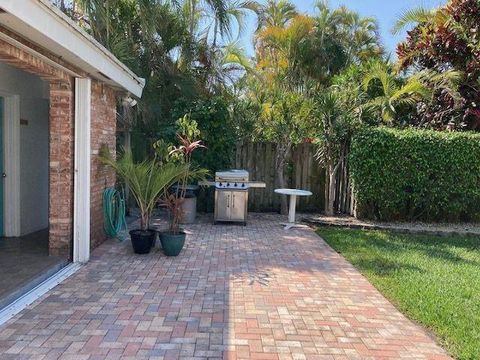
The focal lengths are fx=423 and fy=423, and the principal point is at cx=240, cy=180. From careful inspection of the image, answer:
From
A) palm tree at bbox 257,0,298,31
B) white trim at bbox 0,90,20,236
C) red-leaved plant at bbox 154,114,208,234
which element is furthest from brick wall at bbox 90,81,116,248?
palm tree at bbox 257,0,298,31

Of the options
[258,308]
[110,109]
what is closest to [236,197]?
[110,109]

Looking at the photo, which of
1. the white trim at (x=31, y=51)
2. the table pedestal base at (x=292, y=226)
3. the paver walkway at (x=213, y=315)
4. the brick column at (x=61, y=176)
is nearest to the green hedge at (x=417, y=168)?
the table pedestal base at (x=292, y=226)

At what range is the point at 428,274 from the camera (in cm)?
529

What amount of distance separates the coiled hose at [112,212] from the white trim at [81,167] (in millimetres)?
964

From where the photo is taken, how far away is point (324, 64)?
17.1 metres

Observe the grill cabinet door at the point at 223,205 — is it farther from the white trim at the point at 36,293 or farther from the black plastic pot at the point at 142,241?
the white trim at the point at 36,293

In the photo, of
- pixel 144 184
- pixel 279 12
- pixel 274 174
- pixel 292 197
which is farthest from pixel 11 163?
pixel 279 12

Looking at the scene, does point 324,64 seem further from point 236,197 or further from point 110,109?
point 110,109

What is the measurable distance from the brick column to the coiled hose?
1.03 m

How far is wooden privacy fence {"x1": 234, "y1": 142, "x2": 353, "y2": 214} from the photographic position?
392 inches

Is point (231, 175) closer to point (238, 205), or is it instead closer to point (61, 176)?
point (238, 205)

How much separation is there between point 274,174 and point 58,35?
671 centimetres

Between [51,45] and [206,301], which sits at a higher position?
[51,45]

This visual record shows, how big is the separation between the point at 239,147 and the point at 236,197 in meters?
1.93
